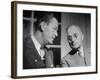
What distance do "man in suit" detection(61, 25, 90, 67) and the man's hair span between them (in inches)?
6.0

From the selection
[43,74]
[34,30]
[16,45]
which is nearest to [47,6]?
[34,30]

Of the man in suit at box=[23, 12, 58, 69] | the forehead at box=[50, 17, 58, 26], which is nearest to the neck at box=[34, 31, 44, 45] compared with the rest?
the man in suit at box=[23, 12, 58, 69]

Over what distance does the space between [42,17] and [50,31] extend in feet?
0.35

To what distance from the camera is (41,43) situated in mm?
1543

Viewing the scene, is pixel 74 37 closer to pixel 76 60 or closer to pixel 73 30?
pixel 73 30

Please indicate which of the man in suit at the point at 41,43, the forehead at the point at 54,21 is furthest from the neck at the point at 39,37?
the forehead at the point at 54,21

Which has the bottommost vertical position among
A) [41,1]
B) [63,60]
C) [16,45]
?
[63,60]

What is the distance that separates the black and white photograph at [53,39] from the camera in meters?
1.47

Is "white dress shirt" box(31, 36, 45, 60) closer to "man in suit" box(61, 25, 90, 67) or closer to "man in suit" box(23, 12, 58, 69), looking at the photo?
"man in suit" box(23, 12, 58, 69)

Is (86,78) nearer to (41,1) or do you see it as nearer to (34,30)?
(34,30)

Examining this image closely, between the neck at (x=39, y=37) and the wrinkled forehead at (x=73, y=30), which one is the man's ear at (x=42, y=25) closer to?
the neck at (x=39, y=37)

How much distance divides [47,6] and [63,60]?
371 mm

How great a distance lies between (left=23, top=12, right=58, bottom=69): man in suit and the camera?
1.50 m

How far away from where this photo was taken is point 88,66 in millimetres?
1685
